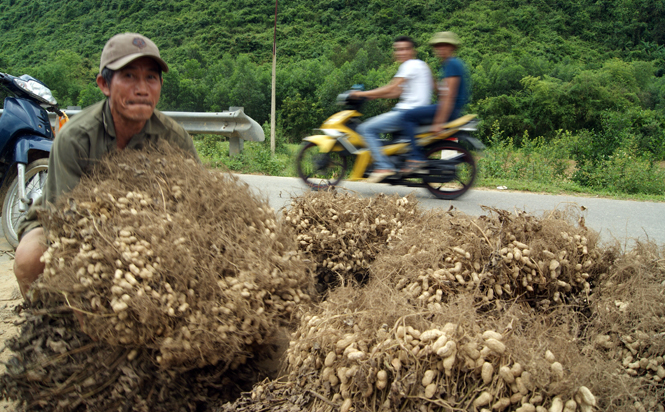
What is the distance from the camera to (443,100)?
17.9ft

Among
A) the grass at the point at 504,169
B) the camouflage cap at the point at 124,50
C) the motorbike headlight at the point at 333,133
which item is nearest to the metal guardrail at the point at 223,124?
the grass at the point at 504,169

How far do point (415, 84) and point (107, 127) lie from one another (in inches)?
168

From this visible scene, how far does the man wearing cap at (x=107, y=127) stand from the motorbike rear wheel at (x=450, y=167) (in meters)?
4.23

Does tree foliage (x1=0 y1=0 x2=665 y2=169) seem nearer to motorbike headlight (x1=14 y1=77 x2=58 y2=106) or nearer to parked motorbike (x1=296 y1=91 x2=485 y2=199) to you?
parked motorbike (x1=296 y1=91 x2=485 y2=199)

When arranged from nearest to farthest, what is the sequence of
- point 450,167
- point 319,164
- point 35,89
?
point 35,89, point 450,167, point 319,164

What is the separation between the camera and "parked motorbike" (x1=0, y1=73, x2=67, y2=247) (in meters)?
3.85

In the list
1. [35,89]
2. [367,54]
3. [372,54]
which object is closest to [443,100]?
[35,89]

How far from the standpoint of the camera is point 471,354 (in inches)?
57.1

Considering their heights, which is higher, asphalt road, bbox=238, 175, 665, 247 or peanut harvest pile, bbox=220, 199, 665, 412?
peanut harvest pile, bbox=220, 199, 665, 412

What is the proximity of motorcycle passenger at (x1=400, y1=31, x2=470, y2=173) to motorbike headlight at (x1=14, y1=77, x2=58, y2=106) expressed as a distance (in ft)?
13.0

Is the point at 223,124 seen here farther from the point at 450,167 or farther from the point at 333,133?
the point at 450,167

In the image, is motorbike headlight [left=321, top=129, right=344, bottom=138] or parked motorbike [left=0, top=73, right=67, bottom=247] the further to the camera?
motorbike headlight [left=321, top=129, right=344, bottom=138]

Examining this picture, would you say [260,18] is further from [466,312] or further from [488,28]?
[466,312]

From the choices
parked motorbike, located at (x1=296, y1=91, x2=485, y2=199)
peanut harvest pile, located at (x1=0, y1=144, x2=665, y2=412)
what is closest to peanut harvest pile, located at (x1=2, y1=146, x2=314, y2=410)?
peanut harvest pile, located at (x1=0, y1=144, x2=665, y2=412)
